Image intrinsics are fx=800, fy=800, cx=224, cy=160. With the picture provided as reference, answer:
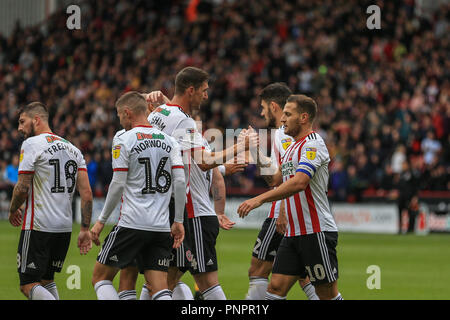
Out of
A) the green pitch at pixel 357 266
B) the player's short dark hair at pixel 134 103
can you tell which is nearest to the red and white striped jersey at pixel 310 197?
the player's short dark hair at pixel 134 103

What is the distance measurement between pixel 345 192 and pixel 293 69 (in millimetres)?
6084

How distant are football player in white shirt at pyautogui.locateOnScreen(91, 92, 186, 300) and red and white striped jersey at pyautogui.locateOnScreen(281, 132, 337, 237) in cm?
106

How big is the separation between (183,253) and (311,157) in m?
1.64

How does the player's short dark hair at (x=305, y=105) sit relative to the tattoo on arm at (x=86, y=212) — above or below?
above

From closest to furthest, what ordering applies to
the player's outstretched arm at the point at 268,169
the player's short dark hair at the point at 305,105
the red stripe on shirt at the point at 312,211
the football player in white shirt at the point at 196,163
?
the red stripe on shirt at the point at 312,211 < the player's short dark hair at the point at 305,105 < the football player in white shirt at the point at 196,163 < the player's outstretched arm at the point at 268,169

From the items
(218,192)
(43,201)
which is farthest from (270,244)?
(43,201)

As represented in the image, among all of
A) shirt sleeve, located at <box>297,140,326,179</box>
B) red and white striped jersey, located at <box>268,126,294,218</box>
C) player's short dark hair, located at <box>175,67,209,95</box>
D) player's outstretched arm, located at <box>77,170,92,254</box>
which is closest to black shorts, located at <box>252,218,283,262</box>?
red and white striped jersey, located at <box>268,126,294,218</box>

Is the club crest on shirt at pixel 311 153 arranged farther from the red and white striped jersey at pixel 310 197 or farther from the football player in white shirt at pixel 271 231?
the football player in white shirt at pixel 271 231

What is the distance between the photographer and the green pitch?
11.5m

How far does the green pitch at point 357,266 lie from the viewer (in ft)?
37.7

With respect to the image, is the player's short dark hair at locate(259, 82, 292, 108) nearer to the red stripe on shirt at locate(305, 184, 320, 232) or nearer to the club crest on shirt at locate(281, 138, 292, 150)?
the club crest on shirt at locate(281, 138, 292, 150)

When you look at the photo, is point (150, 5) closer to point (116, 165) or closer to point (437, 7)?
point (437, 7)

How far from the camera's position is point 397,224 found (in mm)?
23359

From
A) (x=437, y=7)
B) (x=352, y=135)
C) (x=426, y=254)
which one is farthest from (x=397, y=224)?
(x=437, y=7)
